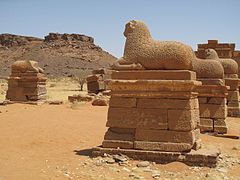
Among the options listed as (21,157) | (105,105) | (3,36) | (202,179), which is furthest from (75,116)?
(3,36)

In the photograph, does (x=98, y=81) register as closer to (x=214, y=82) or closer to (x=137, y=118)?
(x=214, y=82)

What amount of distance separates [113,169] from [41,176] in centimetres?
126

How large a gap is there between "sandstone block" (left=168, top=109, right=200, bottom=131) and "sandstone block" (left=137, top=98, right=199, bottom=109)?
0.31 ft

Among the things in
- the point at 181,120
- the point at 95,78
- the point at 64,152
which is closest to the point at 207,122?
the point at 181,120

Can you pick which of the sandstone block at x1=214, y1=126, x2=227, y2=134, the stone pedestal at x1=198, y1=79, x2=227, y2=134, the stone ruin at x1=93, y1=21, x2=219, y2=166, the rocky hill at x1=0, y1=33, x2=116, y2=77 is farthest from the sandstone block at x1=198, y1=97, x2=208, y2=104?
the rocky hill at x1=0, y1=33, x2=116, y2=77

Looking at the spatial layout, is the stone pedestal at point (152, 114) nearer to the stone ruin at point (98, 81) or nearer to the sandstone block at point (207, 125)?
the sandstone block at point (207, 125)

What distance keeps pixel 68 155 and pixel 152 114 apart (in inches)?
74.2

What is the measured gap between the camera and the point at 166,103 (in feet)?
22.2

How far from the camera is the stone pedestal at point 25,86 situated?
1788 cm

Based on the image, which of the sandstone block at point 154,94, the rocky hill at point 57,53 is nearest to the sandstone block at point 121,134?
the sandstone block at point 154,94

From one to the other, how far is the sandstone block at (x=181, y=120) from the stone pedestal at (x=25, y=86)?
12197 mm

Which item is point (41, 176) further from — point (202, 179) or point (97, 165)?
point (202, 179)

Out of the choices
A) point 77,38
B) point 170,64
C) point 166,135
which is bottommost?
point 166,135

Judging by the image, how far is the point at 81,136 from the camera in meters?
9.38
